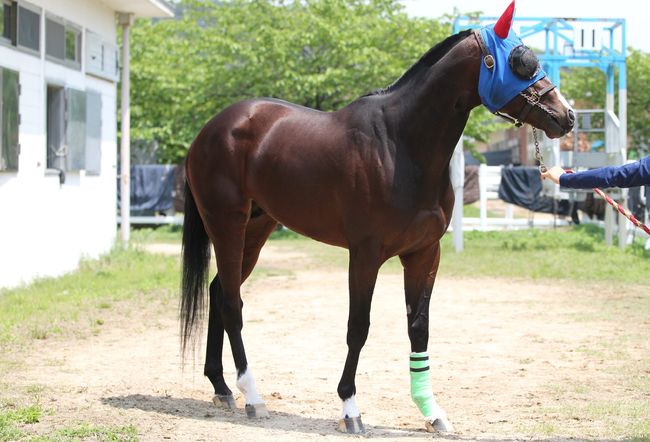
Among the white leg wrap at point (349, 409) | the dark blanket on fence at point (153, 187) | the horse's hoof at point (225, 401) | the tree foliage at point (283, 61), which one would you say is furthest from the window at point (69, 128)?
the dark blanket on fence at point (153, 187)

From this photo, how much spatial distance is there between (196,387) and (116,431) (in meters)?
1.62

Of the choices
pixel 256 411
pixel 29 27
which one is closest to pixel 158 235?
pixel 29 27

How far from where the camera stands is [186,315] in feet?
20.9

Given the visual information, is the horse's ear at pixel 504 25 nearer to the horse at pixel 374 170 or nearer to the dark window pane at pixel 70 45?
the horse at pixel 374 170

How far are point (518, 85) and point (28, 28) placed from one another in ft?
26.2

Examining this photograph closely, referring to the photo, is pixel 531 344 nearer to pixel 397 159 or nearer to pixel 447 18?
pixel 397 159

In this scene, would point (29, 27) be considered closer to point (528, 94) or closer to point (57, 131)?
point (57, 131)

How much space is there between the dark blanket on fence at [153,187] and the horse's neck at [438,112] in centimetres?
2027

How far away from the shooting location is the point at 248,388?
5.82m

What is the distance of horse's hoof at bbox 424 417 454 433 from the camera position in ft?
17.4

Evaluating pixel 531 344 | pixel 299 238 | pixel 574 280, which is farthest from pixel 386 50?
pixel 531 344

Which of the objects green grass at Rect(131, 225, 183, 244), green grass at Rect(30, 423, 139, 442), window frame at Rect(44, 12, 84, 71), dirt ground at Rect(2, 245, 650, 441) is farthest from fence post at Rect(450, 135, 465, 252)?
green grass at Rect(30, 423, 139, 442)

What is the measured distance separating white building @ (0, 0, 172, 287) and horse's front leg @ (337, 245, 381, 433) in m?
6.43

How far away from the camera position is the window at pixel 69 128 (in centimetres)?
Answer: 1262
